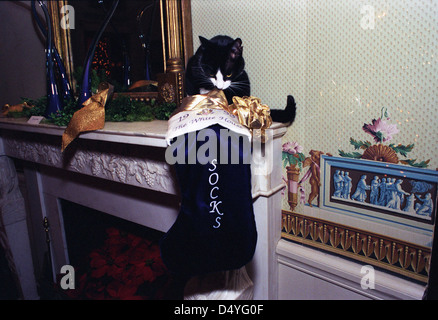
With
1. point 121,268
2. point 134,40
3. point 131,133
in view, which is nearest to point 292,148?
point 131,133

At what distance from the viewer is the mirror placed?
1.16 meters

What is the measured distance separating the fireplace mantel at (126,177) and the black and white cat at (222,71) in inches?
4.0

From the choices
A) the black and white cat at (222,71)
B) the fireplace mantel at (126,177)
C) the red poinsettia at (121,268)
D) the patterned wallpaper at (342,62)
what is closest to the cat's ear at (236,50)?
the black and white cat at (222,71)

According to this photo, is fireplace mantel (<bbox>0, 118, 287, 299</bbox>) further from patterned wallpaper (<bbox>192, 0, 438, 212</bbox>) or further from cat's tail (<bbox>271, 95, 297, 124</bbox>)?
patterned wallpaper (<bbox>192, 0, 438, 212</bbox>)

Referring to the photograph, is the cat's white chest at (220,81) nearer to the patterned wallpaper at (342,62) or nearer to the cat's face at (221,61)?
the cat's face at (221,61)

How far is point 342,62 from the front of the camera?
0.89m

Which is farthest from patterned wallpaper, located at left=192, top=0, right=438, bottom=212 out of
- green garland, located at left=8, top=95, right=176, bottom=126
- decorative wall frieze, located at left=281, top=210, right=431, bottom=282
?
green garland, located at left=8, top=95, right=176, bottom=126

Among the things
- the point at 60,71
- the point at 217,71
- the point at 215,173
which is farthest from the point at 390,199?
the point at 60,71

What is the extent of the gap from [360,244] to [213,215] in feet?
1.69

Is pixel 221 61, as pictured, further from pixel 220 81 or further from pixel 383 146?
pixel 383 146

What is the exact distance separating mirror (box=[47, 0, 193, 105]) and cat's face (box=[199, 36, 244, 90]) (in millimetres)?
220

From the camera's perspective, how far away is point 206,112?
31.2 inches

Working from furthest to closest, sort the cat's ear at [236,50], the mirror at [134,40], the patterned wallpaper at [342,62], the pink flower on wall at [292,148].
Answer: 1. the mirror at [134,40]
2. the pink flower on wall at [292,148]
3. the cat's ear at [236,50]
4. the patterned wallpaper at [342,62]

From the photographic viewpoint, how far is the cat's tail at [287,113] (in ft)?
3.22
